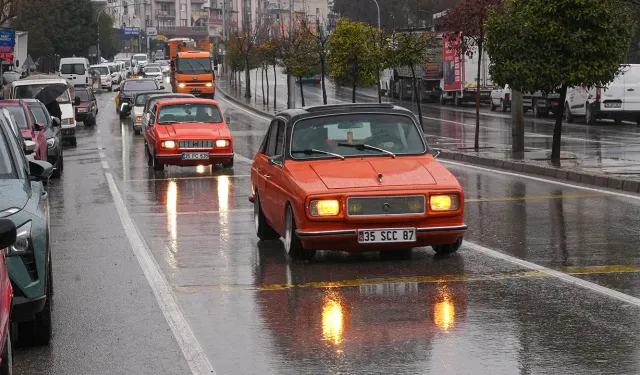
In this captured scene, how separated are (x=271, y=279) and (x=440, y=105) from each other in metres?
50.4

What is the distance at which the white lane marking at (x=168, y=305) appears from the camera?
7559 millimetres

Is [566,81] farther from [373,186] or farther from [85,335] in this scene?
[85,335]

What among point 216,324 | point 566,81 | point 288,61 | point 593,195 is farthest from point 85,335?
point 288,61

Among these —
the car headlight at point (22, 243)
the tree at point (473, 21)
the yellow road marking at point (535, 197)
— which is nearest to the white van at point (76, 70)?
the tree at point (473, 21)

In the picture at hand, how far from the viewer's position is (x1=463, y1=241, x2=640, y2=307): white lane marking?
9383mm

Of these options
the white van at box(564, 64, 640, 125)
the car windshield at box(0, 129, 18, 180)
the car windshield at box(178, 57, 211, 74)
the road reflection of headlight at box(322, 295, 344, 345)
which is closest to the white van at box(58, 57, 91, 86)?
the car windshield at box(178, 57, 211, 74)

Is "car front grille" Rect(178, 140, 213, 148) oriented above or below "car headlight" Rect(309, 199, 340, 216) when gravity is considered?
below

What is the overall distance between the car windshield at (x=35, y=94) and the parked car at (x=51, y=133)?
1090 cm

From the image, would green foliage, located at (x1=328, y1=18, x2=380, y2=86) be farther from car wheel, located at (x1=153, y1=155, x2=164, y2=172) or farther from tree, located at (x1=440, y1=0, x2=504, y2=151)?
car wheel, located at (x1=153, y1=155, x2=164, y2=172)

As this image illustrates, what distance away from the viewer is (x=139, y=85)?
53000 millimetres

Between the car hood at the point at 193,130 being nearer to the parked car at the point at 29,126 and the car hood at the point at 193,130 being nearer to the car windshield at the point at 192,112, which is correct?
the car windshield at the point at 192,112

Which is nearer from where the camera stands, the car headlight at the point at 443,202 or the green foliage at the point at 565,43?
the car headlight at the point at 443,202

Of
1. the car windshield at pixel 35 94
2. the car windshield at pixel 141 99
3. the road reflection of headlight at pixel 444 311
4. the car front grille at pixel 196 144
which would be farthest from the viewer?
the car windshield at pixel 141 99

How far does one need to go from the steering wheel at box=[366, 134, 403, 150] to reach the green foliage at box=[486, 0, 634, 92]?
12243mm
